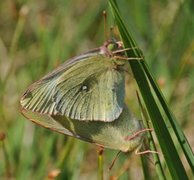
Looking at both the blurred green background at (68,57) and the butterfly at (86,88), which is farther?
the blurred green background at (68,57)

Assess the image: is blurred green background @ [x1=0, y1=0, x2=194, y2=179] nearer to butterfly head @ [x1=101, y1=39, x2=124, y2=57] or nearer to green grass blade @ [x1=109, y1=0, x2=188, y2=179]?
butterfly head @ [x1=101, y1=39, x2=124, y2=57]

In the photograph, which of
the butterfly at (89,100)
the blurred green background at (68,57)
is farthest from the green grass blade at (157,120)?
the blurred green background at (68,57)

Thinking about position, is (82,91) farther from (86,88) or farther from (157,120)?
(157,120)

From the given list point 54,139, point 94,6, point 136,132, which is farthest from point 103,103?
point 94,6

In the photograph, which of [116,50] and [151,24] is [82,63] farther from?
[151,24]

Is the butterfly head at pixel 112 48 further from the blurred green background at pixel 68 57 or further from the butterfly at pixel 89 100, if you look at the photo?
the blurred green background at pixel 68 57

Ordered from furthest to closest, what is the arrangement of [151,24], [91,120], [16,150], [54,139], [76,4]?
[76,4]
[151,24]
[16,150]
[54,139]
[91,120]

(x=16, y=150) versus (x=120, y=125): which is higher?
(x=16, y=150)
